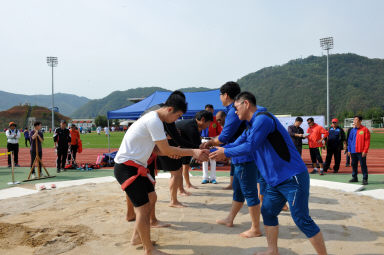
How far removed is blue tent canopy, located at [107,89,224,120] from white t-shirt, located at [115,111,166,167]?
28.2 feet

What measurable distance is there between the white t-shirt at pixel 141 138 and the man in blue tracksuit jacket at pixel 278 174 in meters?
0.85

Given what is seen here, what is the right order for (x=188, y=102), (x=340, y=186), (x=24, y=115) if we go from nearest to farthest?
(x=340, y=186) → (x=188, y=102) → (x=24, y=115)

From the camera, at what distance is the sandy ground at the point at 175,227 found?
3.37 m

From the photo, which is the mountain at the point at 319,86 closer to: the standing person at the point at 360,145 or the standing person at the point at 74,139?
the standing person at the point at 360,145

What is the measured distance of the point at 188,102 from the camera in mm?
12188

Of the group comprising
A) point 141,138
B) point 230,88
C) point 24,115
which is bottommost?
point 141,138

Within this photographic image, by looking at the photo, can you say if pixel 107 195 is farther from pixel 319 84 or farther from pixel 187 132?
pixel 319 84

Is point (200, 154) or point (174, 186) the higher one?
point (200, 154)

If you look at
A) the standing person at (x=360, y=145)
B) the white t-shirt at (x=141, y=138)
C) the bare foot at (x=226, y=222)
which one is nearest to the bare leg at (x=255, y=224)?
the bare foot at (x=226, y=222)

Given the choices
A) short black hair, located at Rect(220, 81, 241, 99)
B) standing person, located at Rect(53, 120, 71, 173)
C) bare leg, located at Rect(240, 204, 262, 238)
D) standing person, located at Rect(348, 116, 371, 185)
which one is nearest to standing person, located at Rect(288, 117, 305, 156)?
standing person, located at Rect(348, 116, 371, 185)

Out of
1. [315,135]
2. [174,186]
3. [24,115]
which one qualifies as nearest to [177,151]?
[174,186]

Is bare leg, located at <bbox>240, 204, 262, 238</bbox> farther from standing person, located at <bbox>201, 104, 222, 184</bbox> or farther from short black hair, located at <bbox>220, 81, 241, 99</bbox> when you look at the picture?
standing person, located at <bbox>201, 104, 222, 184</bbox>

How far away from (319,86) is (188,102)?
393 feet

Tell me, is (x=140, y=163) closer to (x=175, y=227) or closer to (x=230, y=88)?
(x=175, y=227)
